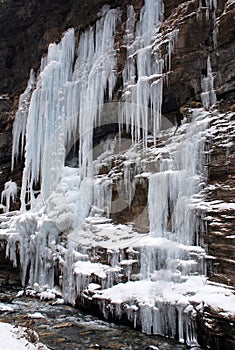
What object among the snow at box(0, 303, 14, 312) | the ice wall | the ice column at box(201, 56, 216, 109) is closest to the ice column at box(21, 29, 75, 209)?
the ice wall

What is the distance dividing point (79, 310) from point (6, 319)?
7.89 feet

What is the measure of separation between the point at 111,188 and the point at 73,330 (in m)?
Result: 5.88

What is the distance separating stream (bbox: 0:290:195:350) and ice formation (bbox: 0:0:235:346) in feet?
1.49

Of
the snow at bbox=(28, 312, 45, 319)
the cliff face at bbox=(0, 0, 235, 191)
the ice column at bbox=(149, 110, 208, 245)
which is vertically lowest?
the snow at bbox=(28, 312, 45, 319)

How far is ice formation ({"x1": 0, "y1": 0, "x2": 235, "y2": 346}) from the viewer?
10.4 metres

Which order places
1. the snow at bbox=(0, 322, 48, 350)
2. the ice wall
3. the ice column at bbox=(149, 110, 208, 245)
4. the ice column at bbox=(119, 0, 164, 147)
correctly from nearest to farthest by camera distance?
the snow at bbox=(0, 322, 48, 350), the ice column at bbox=(149, 110, 208, 245), the ice column at bbox=(119, 0, 164, 147), the ice wall

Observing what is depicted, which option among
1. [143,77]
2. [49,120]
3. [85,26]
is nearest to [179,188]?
[143,77]

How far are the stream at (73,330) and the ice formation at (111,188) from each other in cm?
46

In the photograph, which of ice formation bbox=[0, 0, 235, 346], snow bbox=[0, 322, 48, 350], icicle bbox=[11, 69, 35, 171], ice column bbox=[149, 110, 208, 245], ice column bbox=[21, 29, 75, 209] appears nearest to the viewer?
snow bbox=[0, 322, 48, 350]

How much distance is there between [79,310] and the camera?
39.5ft

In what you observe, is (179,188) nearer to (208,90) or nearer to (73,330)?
(208,90)

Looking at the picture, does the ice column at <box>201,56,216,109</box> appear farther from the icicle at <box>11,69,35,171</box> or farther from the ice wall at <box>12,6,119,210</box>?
the icicle at <box>11,69,35,171</box>

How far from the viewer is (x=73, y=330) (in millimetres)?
10008

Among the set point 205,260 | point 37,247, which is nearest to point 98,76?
point 37,247
